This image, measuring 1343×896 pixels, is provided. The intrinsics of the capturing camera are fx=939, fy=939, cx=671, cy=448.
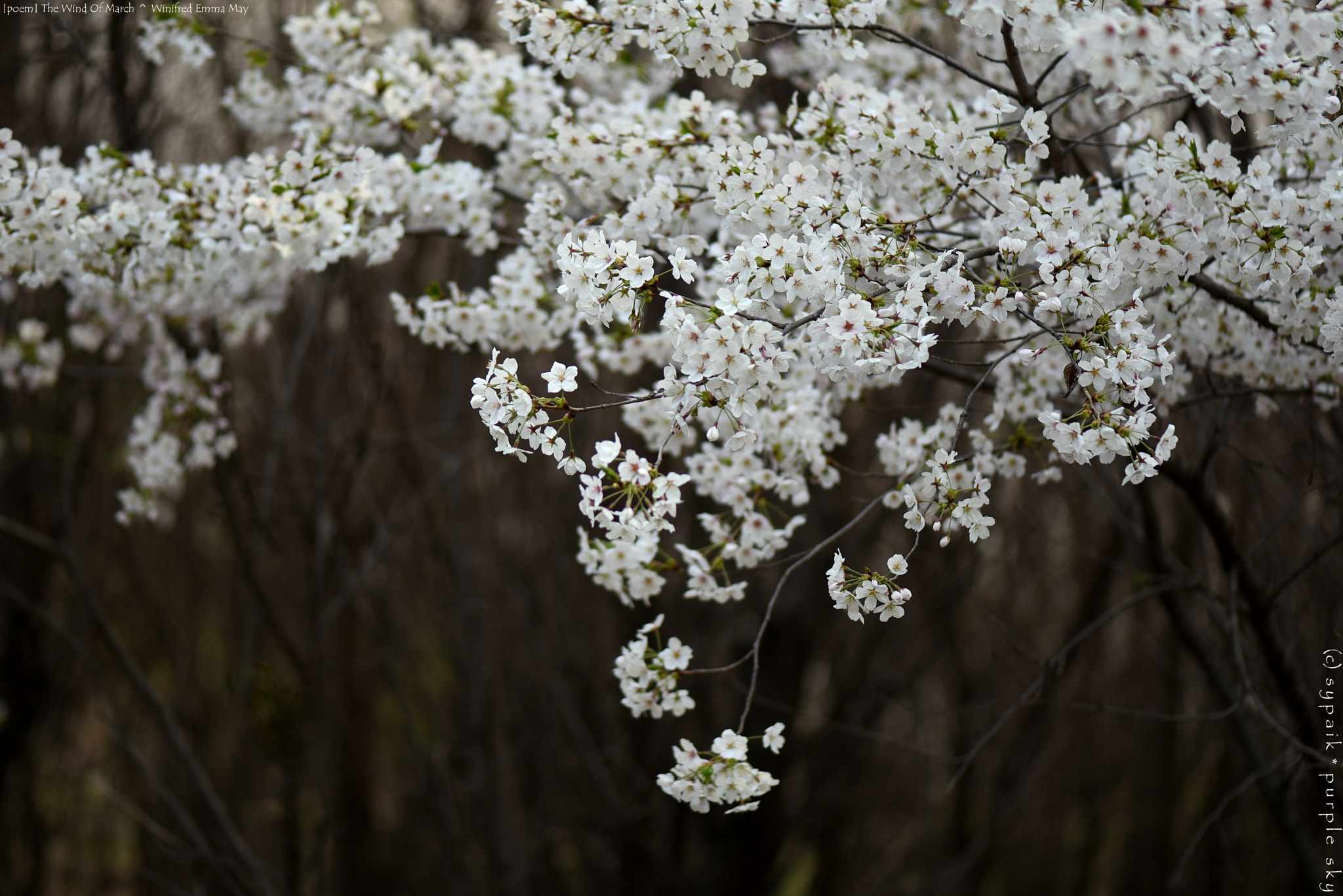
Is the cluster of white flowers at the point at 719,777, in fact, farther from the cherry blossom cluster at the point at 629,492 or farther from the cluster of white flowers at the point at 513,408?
the cluster of white flowers at the point at 513,408

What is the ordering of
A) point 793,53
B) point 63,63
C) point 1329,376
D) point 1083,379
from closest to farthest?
1. point 1083,379
2. point 1329,376
3. point 793,53
4. point 63,63

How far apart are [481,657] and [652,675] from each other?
7.75ft

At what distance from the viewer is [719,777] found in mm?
1963

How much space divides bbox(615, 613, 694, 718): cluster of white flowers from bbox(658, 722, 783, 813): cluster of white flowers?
18 cm

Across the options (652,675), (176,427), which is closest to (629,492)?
(652,675)

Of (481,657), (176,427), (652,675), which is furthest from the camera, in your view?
(481,657)

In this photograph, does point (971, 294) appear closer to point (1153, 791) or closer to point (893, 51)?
point (893, 51)

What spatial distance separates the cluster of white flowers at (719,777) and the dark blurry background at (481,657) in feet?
4.84

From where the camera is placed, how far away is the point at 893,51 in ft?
11.3

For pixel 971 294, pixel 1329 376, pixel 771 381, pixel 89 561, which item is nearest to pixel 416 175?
pixel 771 381

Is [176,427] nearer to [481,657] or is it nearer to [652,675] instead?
Answer: [481,657]

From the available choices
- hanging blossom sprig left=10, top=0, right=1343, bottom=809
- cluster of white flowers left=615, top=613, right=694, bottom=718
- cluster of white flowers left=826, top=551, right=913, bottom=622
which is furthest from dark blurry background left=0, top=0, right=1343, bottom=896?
cluster of white flowers left=826, top=551, right=913, bottom=622

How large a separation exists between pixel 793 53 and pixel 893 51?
17.9 inches

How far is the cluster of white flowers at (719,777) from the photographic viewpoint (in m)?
1.96
